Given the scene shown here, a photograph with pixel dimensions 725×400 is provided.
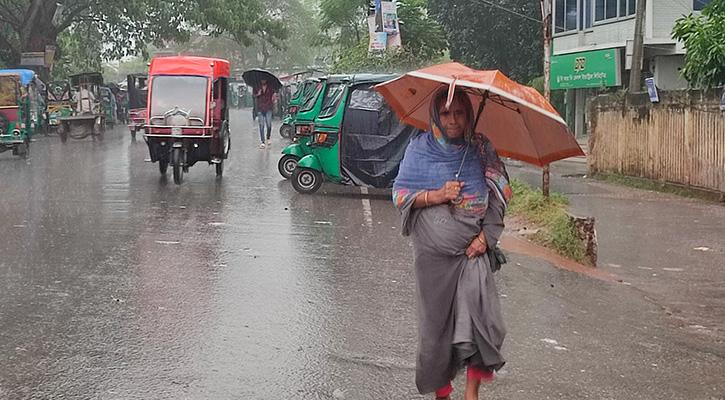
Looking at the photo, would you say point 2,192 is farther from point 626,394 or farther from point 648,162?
point 626,394

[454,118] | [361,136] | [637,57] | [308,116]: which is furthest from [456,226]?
[637,57]

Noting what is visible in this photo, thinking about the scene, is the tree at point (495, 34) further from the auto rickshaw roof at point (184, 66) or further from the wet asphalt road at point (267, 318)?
the wet asphalt road at point (267, 318)

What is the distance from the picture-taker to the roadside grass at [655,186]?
1485 cm

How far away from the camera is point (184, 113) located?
54.4 feet

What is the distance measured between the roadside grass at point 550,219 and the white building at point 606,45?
1625cm

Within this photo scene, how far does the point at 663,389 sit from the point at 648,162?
1237 cm

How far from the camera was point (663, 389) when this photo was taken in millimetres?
5504

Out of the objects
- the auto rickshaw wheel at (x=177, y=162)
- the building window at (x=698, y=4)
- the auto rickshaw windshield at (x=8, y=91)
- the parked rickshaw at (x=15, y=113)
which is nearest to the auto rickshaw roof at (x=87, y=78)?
the parked rickshaw at (x=15, y=113)

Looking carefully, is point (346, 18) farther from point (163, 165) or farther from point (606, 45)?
point (163, 165)

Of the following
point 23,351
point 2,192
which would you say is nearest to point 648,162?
point 2,192

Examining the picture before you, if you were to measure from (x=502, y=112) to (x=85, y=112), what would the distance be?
32.2m

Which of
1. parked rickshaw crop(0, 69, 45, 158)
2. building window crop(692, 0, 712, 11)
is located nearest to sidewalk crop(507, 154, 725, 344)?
building window crop(692, 0, 712, 11)

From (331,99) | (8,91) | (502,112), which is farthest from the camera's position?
(8,91)

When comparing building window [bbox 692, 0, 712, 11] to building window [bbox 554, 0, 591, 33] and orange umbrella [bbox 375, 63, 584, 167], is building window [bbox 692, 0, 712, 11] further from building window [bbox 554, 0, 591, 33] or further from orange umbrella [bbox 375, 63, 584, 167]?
orange umbrella [bbox 375, 63, 584, 167]
